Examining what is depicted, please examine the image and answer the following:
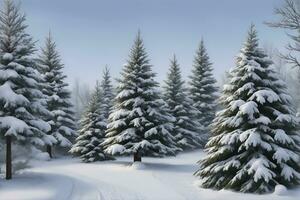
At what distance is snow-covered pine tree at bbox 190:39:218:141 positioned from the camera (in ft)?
162

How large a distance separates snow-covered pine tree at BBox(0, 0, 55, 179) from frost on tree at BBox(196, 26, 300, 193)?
401 inches

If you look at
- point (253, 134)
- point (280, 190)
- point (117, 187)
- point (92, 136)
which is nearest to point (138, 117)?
point (92, 136)

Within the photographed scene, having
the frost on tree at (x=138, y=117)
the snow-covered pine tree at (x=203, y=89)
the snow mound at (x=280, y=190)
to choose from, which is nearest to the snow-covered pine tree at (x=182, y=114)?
the snow-covered pine tree at (x=203, y=89)

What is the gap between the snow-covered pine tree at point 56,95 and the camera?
43.8 m

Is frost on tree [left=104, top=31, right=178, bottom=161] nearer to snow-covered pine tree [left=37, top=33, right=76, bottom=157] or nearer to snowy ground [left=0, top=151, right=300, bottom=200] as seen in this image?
snowy ground [left=0, top=151, right=300, bottom=200]

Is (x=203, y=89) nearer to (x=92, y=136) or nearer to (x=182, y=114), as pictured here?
(x=182, y=114)

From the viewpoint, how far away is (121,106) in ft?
108

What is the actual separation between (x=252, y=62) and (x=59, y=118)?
87.2 ft

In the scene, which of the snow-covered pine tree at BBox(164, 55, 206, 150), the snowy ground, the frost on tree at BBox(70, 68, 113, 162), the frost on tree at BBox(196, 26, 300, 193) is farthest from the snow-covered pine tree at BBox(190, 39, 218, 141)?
the frost on tree at BBox(196, 26, 300, 193)

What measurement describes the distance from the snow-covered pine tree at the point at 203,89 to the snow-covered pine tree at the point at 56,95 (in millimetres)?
14861

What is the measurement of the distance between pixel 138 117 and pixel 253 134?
12611mm

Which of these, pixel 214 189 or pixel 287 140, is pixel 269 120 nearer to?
pixel 287 140

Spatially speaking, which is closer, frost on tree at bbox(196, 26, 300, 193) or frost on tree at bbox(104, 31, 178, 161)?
frost on tree at bbox(196, 26, 300, 193)

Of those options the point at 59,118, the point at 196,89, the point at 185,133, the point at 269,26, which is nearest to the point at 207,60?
the point at 196,89
